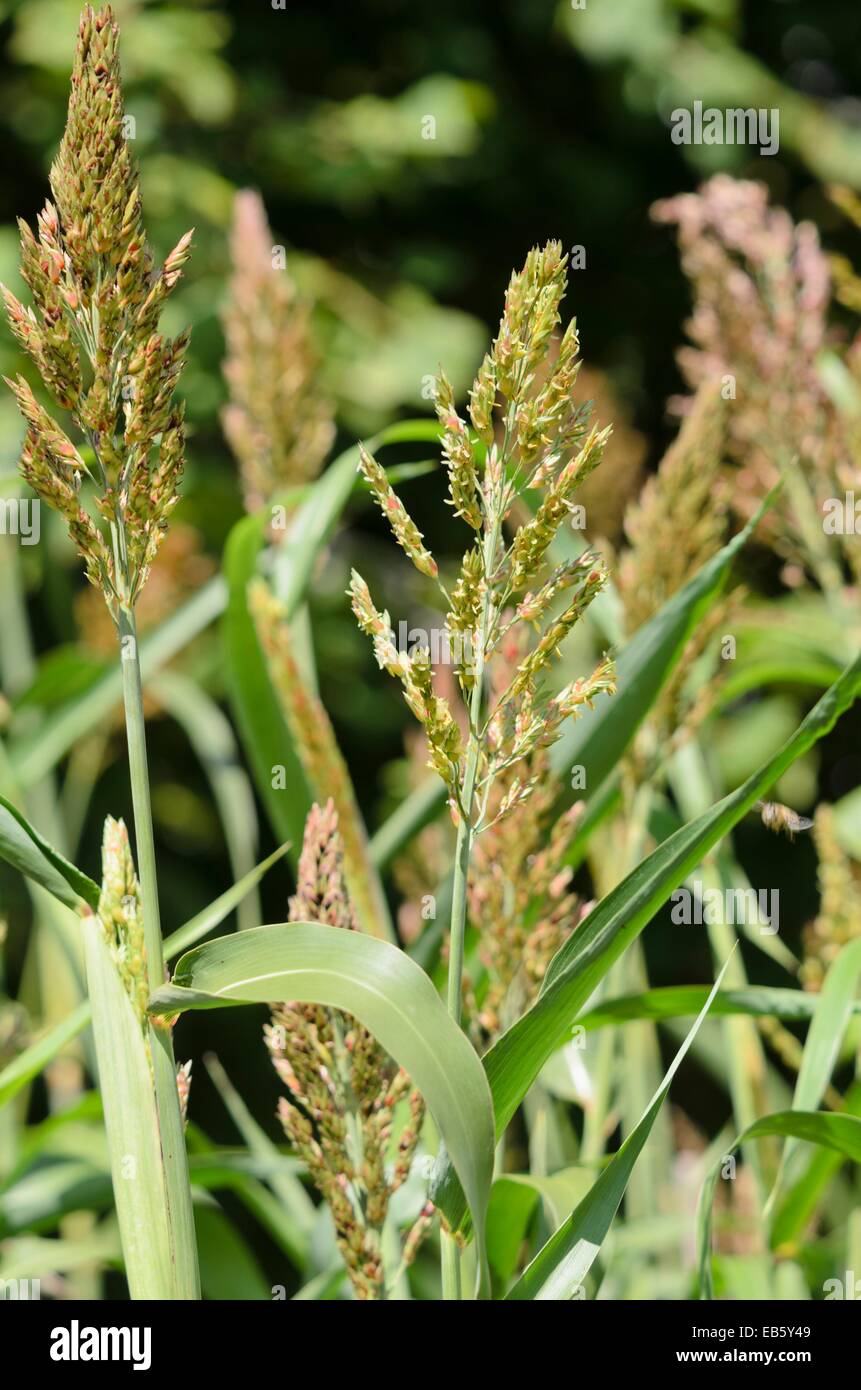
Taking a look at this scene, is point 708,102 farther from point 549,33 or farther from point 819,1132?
point 819,1132

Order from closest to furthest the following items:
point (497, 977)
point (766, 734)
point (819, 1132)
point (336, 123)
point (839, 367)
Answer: point (819, 1132) → point (497, 977) → point (839, 367) → point (766, 734) → point (336, 123)

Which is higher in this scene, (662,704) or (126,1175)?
(662,704)

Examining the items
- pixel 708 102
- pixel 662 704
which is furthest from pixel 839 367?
pixel 708 102

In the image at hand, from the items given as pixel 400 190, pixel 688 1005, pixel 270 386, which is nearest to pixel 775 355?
pixel 270 386

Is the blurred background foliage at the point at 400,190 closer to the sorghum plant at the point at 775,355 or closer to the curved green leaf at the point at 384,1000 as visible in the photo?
the sorghum plant at the point at 775,355

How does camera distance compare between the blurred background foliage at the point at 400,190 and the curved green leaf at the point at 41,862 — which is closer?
the curved green leaf at the point at 41,862

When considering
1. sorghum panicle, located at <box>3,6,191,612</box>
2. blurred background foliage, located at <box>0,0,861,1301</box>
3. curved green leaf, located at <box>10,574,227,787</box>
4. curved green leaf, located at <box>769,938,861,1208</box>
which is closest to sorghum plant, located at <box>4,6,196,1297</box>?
sorghum panicle, located at <box>3,6,191,612</box>

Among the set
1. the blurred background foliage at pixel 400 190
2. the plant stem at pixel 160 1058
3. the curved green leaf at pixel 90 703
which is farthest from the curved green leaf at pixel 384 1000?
the blurred background foliage at pixel 400 190

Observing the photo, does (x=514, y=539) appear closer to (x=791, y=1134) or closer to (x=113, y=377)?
(x=113, y=377)
